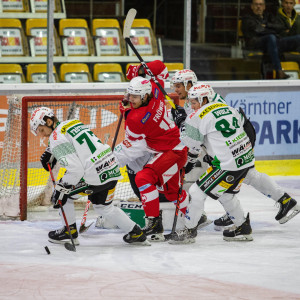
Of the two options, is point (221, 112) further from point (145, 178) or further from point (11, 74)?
point (11, 74)

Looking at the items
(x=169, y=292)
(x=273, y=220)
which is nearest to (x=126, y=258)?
(x=169, y=292)

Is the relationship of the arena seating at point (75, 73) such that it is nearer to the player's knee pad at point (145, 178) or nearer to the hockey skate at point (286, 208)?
the player's knee pad at point (145, 178)

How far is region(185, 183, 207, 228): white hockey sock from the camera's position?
4988mm

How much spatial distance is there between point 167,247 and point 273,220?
120cm

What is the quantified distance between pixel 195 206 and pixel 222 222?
635 mm

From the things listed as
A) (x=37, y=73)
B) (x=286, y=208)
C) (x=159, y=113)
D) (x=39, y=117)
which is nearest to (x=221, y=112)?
(x=159, y=113)

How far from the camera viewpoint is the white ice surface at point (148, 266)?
3.98 meters

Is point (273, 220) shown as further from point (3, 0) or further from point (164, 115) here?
point (3, 0)

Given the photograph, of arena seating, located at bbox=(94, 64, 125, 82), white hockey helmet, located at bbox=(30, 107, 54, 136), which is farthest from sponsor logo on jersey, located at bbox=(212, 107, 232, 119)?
arena seating, located at bbox=(94, 64, 125, 82)

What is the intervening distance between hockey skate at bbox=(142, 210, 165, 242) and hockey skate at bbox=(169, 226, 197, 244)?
0.30ft

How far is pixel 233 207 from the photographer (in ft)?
16.7

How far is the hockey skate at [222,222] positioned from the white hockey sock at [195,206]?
1.68ft

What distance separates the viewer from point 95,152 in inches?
189

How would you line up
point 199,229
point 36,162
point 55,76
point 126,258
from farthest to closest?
point 55,76 < point 36,162 < point 199,229 < point 126,258
